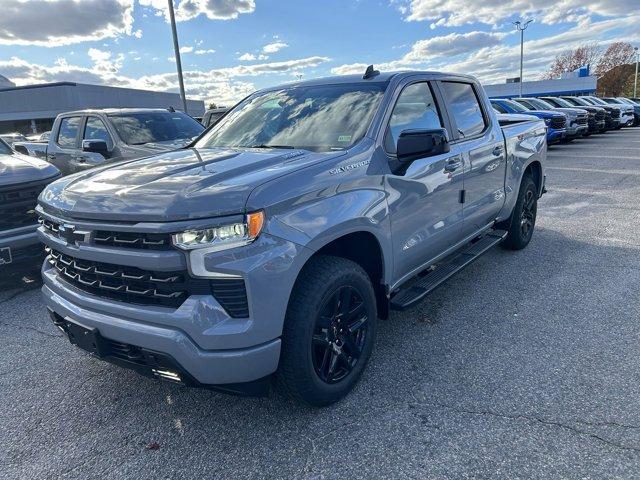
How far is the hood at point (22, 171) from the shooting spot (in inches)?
189

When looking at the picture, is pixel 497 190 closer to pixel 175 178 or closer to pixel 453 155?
pixel 453 155

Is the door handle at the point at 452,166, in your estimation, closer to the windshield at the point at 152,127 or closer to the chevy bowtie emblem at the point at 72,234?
the chevy bowtie emblem at the point at 72,234

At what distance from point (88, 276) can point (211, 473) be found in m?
1.21

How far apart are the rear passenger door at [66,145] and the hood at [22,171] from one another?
2522mm

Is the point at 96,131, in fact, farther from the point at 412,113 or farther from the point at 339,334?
the point at 339,334

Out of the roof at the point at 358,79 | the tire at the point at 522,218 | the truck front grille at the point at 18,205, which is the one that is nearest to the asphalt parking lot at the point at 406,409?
the truck front grille at the point at 18,205

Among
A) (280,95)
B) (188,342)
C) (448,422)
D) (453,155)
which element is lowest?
(448,422)

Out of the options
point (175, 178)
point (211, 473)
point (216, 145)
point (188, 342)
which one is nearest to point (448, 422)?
point (211, 473)

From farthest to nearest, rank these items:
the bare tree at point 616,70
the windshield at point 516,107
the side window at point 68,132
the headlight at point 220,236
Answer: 1. the bare tree at point 616,70
2. the windshield at point 516,107
3. the side window at point 68,132
4. the headlight at point 220,236

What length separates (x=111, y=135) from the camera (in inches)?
298

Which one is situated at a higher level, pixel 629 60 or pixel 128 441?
pixel 629 60

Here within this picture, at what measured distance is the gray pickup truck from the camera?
7.28ft

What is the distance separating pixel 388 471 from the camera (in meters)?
2.29

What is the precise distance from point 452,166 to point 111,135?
588 cm
